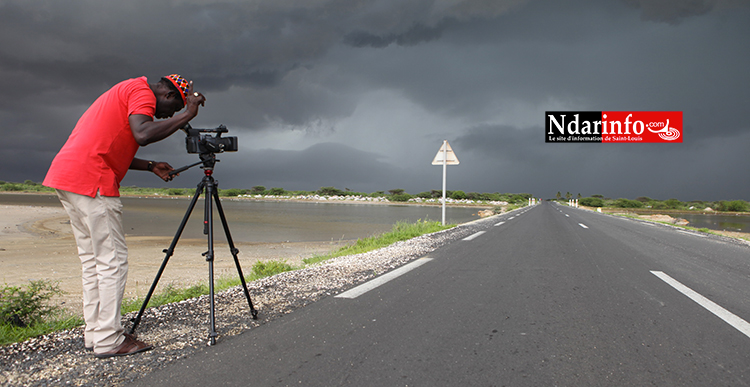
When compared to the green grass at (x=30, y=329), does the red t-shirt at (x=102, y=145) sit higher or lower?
higher

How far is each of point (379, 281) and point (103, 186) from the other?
3.05 meters

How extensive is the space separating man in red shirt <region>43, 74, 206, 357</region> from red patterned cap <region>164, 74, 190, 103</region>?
0.60 feet

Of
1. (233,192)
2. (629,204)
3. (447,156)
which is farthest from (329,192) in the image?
(447,156)

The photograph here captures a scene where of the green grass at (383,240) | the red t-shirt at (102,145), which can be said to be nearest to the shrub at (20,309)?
the red t-shirt at (102,145)

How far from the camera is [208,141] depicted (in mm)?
2805

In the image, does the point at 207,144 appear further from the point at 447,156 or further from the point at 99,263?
the point at 447,156

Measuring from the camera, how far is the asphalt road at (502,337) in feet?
6.89

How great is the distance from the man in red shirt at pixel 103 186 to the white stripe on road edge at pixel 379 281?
6.39ft

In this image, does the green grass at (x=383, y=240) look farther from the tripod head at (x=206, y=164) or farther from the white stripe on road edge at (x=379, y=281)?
the tripod head at (x=206, y=164)

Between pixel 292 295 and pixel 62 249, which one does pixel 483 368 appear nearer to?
pixel 292 295

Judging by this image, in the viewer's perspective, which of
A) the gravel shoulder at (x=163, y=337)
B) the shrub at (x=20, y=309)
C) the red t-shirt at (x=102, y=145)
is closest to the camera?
the gravel shoulder at (x=163, y=337)

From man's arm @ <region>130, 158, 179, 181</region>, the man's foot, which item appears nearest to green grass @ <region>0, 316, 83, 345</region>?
the man's foot

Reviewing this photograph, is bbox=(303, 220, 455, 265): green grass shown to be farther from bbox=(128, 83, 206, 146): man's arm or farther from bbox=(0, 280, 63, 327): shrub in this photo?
bbox=(128, 83, 206, 146): man's arm

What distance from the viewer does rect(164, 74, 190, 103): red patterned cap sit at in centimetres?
260
